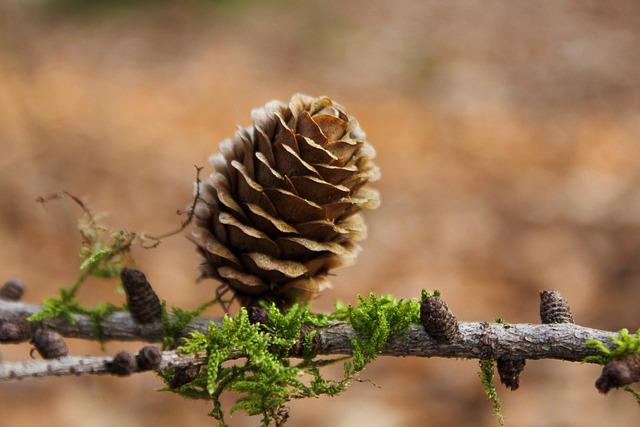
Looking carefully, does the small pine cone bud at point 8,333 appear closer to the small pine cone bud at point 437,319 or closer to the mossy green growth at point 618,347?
the small pine cone bud at point 437,319

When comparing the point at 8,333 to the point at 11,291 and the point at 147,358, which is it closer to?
the point at 11,291

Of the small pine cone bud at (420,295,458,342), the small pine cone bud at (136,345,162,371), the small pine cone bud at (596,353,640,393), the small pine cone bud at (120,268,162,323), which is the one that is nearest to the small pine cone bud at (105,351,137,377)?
the small pine cone bud at (136,345,162,371)

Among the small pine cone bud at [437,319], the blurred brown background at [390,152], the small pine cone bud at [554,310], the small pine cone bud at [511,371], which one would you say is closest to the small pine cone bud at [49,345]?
the small pine cone bud at [437,319]

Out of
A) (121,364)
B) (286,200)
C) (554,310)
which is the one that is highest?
(286,200)

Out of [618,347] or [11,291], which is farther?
[11,291]

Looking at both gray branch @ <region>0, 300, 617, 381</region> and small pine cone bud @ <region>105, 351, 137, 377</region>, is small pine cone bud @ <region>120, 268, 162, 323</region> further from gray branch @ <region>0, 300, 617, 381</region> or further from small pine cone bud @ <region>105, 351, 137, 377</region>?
small pine cone bud @ <region>105, 351, 137, 377</region>

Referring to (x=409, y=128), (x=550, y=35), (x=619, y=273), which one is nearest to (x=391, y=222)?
(x=409, y=128)

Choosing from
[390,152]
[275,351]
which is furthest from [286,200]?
[390,152]
